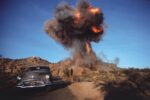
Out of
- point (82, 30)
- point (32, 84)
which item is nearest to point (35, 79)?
point (32, 84)

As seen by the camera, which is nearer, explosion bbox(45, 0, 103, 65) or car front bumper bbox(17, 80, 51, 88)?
car front bumper bbox(17, 80, 51, 88)

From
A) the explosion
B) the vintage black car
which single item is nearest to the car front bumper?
the vintage black car

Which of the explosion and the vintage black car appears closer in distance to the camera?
the vintage black car

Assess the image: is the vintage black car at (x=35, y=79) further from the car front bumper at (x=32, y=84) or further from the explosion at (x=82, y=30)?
the explosion at (x=82, y=30)

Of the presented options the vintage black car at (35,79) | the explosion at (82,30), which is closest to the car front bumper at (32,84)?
the vintage black car at (35,79)

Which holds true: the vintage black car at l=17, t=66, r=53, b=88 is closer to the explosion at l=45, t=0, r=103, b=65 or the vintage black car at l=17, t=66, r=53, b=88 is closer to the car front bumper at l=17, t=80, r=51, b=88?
the car front bumper at l=17, t=80, r=51, b=88

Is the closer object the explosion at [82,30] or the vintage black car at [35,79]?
the vintage black car at [35,79]

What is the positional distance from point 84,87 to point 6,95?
6727mm

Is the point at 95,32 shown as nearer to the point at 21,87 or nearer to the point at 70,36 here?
the point at 70,36

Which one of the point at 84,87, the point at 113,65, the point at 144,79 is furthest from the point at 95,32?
the point at 84,87

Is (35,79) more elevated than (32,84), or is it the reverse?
(35,79)

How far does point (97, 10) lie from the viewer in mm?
42156

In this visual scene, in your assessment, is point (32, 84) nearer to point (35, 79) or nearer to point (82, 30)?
point (35, 79)

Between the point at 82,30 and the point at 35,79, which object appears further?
the point at 82,30
